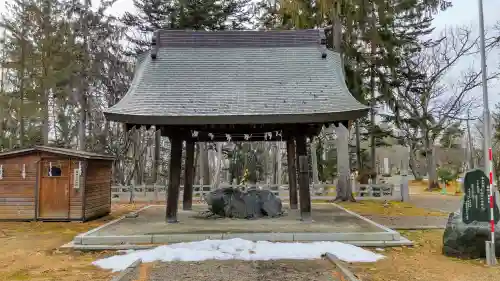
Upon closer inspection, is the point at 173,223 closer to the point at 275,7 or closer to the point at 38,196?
the point at 38,196

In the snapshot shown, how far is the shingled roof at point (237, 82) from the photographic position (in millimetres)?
8750

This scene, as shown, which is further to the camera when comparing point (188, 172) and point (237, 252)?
point (188, 172)

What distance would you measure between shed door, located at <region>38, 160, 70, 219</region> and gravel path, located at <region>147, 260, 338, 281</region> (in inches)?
268

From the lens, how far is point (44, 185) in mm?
11750

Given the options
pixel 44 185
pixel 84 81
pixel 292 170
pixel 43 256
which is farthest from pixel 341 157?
pixel 84 81

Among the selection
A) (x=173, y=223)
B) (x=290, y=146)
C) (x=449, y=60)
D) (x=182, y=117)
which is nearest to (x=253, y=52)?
(x=290, y=146)

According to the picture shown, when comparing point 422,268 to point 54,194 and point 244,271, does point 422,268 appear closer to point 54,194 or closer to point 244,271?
point 244,271

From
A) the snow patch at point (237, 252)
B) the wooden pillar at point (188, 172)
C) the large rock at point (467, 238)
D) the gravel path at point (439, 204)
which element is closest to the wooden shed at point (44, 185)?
the wooden pillar at point (188, 172)

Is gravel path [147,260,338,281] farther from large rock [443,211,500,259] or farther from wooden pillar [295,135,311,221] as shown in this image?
wooden pillar [295,135,311,221]

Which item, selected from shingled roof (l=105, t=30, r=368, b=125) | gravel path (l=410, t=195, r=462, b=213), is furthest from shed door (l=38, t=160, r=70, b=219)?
gravel path (l=410, t=195, r=462, b=213)

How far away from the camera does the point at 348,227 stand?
29.8 ft

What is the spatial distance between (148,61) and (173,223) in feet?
15.7

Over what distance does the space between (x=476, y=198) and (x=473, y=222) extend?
0.46 meters

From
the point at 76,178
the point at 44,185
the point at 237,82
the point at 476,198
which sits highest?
the point at 237,82
